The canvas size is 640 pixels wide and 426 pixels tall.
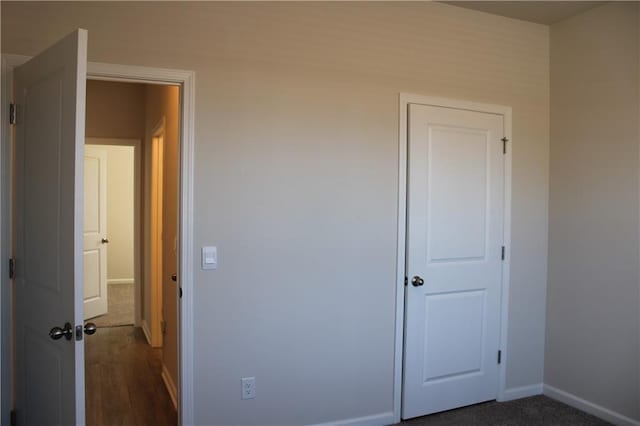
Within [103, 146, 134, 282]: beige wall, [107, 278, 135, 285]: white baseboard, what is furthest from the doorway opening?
[103, 146, 134, 282]: beige wall

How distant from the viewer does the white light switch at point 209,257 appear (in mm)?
2287

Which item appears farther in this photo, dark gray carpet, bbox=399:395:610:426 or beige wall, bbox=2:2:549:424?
dark gray carpet, bbox=399:395:610:426

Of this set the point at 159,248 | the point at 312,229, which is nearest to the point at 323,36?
the point at 312,229

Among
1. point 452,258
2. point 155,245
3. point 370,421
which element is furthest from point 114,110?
point 370,421

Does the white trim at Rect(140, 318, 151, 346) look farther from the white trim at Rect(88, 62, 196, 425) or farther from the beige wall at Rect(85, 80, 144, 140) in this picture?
the white trim at Rect(88, 62, 196, 425)

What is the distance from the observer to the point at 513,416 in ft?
9.37

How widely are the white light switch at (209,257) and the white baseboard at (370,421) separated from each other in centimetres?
118

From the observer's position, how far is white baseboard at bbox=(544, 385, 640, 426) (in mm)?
2709

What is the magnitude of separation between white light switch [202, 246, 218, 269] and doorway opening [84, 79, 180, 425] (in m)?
0.29

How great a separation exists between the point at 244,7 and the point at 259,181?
3.14 feet

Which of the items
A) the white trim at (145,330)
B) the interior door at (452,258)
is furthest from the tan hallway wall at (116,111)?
the interior door at (452,258)

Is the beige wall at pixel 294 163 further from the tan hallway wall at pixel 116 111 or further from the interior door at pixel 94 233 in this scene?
the interior door at pixel 94 233

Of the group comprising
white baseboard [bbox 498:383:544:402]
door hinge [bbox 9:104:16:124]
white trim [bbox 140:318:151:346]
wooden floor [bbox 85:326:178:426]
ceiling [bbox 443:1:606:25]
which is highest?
ceiling [bbox 443:1:606:25]

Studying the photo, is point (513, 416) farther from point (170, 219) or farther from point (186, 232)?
point (170, 219)
